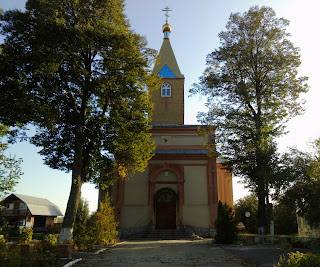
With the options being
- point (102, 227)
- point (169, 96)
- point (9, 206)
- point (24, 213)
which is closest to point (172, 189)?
point (102, 227)

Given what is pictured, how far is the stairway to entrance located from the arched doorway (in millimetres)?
2043

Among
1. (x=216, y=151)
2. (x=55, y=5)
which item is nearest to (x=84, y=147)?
(x=55, y=5)

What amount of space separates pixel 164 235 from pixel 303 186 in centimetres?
1255

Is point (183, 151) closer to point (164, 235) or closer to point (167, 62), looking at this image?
point (164, 235)

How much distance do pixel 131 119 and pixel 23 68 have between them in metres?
6.24

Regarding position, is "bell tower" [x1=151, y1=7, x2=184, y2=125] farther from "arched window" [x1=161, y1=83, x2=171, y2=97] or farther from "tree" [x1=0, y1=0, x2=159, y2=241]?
"tree" [x1=0, y1=0, x2=159, y2=241]

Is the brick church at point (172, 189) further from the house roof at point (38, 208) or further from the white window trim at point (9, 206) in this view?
the white window trim at point (9, 206)

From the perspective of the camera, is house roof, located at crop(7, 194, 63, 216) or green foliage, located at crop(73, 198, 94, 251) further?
house roof, located at crop(7, 194, 63, 216)

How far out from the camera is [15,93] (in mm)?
13609

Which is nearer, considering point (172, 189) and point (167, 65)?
point (172, 189)

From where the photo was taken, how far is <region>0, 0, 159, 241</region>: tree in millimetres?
13750

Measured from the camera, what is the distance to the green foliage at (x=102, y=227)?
1559 cm

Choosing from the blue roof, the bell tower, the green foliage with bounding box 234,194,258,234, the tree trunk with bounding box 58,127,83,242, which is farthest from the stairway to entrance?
the blue roof

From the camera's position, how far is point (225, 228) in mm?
17500
